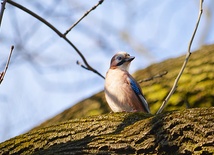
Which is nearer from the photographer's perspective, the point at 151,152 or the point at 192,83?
the point at 151,152

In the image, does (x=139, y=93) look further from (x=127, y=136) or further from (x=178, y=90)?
(x=127, y=136)

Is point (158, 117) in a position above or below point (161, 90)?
below

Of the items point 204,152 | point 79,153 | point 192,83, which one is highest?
point 192,83

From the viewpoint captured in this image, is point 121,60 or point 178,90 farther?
point 121,60

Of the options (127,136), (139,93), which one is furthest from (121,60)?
(127,136)

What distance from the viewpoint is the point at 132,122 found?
455 cm

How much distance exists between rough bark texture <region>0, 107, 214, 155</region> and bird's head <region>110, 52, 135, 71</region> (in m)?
3.32

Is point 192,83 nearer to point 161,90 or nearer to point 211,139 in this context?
point 161,90

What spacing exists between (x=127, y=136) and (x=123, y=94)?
9.31 ft

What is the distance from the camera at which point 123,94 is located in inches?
281

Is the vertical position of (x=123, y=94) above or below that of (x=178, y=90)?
above

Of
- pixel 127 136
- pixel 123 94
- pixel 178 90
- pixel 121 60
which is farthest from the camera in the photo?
pixel 121 60

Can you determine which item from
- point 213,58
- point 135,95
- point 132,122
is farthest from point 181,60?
point 132,122

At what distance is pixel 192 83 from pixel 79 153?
138 inches
